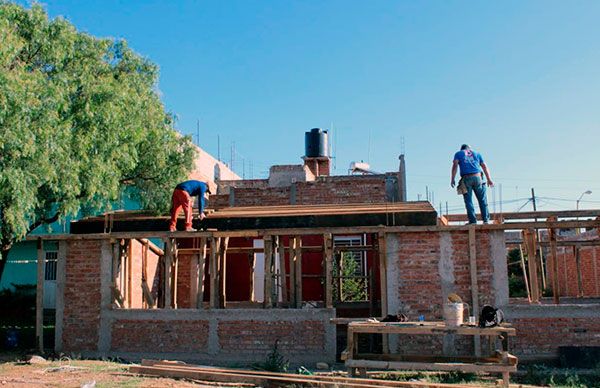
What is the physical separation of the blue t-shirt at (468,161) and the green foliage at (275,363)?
17.1 feet

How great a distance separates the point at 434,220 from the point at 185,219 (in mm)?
5382

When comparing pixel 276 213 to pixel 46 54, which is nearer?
pixel 46 54

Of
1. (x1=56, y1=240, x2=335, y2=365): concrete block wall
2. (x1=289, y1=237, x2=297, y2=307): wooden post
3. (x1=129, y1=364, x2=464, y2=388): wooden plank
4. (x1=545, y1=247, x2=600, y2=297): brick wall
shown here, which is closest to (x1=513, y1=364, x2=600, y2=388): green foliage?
(x1=129, y1=364, x2=464, y2=388): wooden plank

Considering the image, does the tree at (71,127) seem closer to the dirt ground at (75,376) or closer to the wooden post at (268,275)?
the dirt ground at (75,376)

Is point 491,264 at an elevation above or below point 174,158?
below

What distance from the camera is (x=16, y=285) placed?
2409 cm

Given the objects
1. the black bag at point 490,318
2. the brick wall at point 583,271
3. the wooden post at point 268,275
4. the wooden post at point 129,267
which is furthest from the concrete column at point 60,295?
the brick wall at point 583,271

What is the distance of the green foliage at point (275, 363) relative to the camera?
1215 centimetres

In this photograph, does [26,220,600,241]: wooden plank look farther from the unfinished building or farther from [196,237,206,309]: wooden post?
[196,237,206,309]: wooden post

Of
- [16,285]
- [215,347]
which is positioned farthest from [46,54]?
[16,285]

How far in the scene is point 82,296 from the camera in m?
14.5

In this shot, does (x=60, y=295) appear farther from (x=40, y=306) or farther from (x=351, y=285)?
(x=351, y=285)

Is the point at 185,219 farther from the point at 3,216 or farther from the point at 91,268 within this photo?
the point at 3,216

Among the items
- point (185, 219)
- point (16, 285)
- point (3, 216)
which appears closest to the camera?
point (3, 216)
